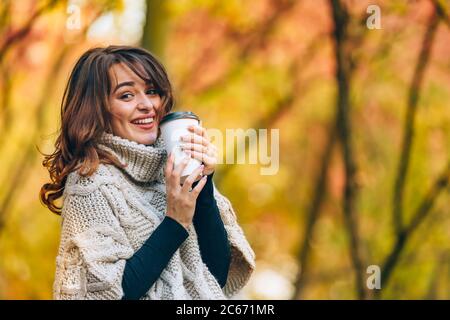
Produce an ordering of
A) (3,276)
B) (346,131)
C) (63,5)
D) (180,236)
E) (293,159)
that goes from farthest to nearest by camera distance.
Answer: (293,159)
(3,276)
(346,131)
(63,5)
(180,236)

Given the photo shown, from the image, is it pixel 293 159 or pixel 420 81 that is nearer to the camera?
pixel 420 81

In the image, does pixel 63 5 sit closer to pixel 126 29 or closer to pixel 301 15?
pixel 126 29

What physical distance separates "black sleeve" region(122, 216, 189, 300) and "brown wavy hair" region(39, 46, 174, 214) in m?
0.32

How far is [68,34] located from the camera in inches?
334

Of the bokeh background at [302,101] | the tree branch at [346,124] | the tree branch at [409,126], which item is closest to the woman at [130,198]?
the bokeh background at [302,101]

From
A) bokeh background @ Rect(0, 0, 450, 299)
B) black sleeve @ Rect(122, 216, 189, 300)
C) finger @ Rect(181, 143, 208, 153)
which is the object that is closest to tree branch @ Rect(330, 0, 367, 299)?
bokeh background @ Rect(0, 0, 450, 299)

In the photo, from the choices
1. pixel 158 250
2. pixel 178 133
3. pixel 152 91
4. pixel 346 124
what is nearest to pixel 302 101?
pixel 346 124

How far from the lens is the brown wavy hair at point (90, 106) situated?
9.94 ft

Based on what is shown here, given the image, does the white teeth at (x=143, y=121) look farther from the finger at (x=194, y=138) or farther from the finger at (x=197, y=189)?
the finger at (x=197, y=189)

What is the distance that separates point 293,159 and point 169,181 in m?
11.9

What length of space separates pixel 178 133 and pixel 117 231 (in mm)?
389

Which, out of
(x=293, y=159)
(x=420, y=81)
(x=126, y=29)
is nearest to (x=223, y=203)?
(x=420, y=81)

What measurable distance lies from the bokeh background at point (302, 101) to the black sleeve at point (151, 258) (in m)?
2.69

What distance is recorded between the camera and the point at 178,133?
2.96 m
